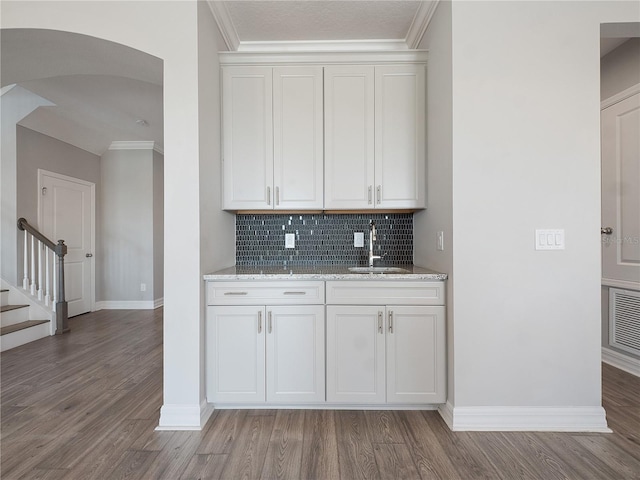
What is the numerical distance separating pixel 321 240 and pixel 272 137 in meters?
0.96

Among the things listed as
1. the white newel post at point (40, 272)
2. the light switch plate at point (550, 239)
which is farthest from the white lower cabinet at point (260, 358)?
the white newel post at point (40, 272)

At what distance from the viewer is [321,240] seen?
2.87 meters

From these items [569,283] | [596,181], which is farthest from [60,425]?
[596,181]

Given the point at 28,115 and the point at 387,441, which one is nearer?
the point at 387,441

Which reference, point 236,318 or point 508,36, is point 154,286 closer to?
point 236,318

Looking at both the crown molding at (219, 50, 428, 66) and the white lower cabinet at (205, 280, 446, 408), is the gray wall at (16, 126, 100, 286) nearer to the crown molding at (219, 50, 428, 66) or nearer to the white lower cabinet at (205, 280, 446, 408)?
the crown molding at (219, 50, 428, 66)

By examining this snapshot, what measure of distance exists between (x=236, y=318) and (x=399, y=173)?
160 cm

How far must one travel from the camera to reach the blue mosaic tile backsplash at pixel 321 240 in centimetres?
287

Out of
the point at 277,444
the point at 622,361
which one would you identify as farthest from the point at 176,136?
the point at 622,361

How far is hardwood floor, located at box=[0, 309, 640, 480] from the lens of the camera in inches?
64.2

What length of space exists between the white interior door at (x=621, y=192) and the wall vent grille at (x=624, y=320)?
10 centimetres

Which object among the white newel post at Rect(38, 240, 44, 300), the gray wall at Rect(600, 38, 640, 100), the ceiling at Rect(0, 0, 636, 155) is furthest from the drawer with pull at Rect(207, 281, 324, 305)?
the white newel post at Rect(38, 240, 44, 300)

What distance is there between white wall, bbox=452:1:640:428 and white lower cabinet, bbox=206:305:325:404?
922 mm

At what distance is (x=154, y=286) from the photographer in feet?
18.3
